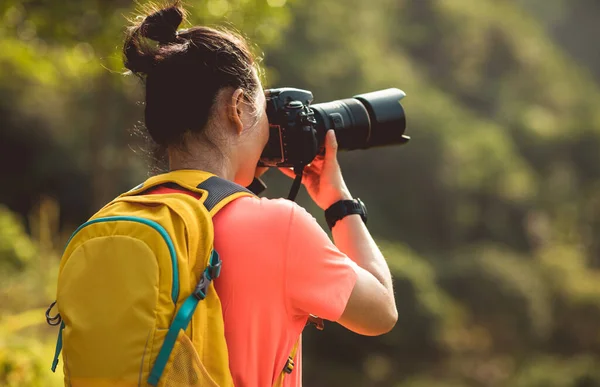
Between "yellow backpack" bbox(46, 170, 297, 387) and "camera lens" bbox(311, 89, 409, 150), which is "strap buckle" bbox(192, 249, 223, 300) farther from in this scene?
"camera lens" bbox(311, 89, 409, 150)

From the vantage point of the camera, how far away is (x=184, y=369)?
50.6 inches

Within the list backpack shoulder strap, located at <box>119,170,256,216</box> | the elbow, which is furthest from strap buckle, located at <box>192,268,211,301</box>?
the elbow

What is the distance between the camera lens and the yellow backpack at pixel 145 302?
49.8 inches

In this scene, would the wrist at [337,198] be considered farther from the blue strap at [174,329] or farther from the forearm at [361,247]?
the blue strap at [174,329]

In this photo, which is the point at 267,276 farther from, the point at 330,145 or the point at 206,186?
the point at 330,145

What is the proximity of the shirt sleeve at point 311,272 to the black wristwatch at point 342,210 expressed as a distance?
0.89 feet

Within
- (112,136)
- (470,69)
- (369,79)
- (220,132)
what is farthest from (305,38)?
(220,132)

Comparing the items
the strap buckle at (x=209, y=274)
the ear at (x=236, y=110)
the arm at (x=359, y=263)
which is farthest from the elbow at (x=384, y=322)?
the ear at (x=236, y=110)

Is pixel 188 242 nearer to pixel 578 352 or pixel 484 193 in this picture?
pixel 578 352

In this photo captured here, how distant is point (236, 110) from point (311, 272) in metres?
0.35

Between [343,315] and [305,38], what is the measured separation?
9874 millimetres

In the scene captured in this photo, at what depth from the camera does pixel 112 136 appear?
405 inches

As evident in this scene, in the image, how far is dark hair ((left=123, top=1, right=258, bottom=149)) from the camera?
1.42 metres

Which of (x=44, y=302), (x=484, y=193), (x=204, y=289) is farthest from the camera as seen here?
(x=484, y=193)
